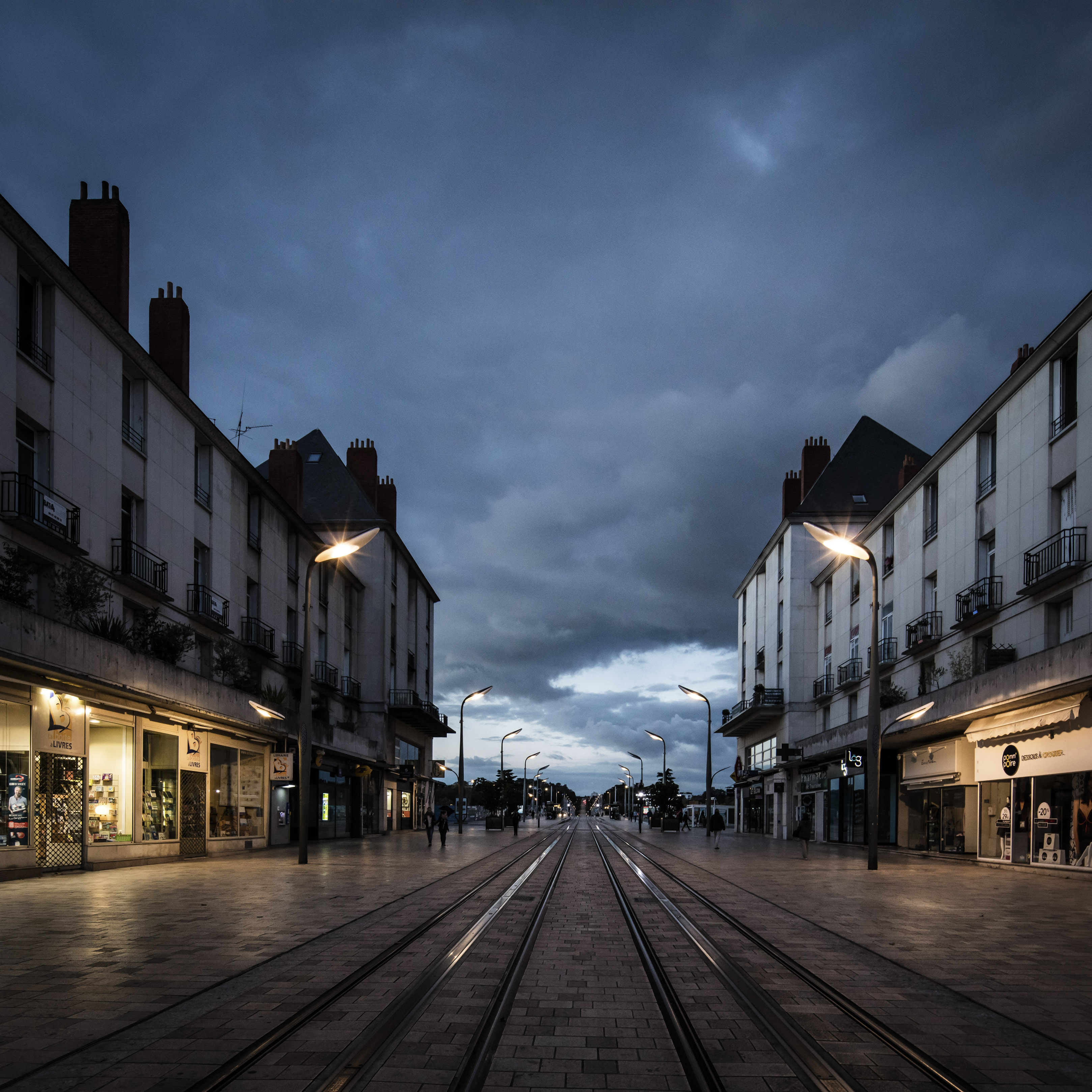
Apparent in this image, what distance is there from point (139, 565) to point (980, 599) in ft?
76.0

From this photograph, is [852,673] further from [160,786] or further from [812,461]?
[160,786]

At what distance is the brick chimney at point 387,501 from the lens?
2296 inches

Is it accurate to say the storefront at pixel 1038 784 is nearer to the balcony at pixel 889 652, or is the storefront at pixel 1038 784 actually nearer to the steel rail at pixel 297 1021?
the balcony at pixel 889 652

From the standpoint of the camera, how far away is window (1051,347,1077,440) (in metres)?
24.9

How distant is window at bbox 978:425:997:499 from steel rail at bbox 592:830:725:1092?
75.4ft

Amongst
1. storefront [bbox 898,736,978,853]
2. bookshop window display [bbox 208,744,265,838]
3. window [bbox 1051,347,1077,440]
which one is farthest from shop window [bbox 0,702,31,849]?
storefront [bbox 898,736,978,853]

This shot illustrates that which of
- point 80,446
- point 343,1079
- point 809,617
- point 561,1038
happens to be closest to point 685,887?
point 561,1038

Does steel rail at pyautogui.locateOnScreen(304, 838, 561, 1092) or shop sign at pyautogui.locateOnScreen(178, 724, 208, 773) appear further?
shop sign at pyautogui.locateOnScreen(178, 724, 208, 773)

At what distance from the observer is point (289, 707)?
39188 millimetres

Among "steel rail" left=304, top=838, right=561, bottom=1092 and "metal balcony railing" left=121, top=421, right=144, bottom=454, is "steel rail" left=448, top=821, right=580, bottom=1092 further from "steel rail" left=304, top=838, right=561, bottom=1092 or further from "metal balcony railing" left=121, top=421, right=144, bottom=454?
"metal balcony railing" left=121, top=421, right=144, bottom=454

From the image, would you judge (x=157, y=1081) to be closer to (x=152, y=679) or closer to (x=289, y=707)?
(x=152, y=679)

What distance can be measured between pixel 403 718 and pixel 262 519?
2362cm

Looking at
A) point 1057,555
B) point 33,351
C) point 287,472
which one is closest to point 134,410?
point 33,351

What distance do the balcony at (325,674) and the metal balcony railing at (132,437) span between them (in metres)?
18.3
